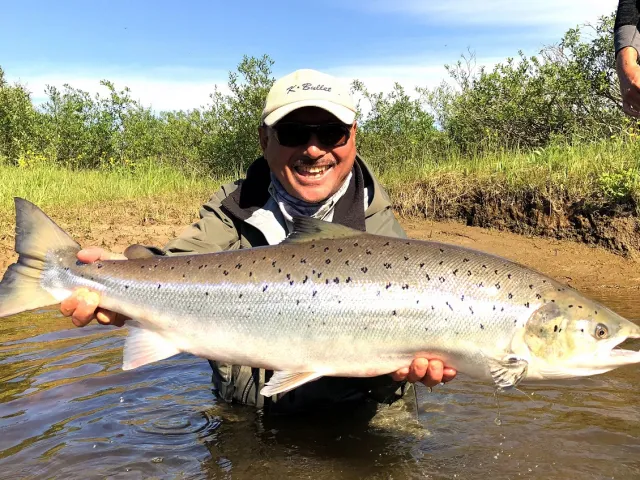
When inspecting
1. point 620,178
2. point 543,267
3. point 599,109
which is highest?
point 599,109

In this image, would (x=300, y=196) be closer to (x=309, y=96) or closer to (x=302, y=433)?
(x=309, y=96)

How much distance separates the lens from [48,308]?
303 inches

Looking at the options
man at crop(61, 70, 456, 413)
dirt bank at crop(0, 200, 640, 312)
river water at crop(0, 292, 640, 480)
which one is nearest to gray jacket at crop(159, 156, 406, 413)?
man at crop(61, 70, 456, 413)

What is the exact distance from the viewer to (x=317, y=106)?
3.69m

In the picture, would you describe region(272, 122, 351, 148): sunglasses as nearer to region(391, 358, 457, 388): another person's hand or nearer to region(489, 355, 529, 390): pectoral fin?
region(391, 358, 457, 388): another person's hand

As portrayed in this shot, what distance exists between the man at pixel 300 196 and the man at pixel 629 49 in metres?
1.69

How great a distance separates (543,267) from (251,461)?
6165mm

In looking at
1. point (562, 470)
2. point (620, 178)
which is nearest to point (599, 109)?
point (620, 178)

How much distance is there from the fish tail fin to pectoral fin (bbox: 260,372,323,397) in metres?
1.33

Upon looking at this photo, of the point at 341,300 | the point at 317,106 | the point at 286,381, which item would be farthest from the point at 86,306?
the point at 317,106

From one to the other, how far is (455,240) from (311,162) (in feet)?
21.2

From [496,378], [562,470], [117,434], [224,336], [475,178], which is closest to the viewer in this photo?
[496,378]

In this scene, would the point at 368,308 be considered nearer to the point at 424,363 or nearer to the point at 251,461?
the point at 424,363

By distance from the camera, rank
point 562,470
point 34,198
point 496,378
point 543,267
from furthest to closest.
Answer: point 34,198 → point 543,267 → point 562,470 → point 496,378
